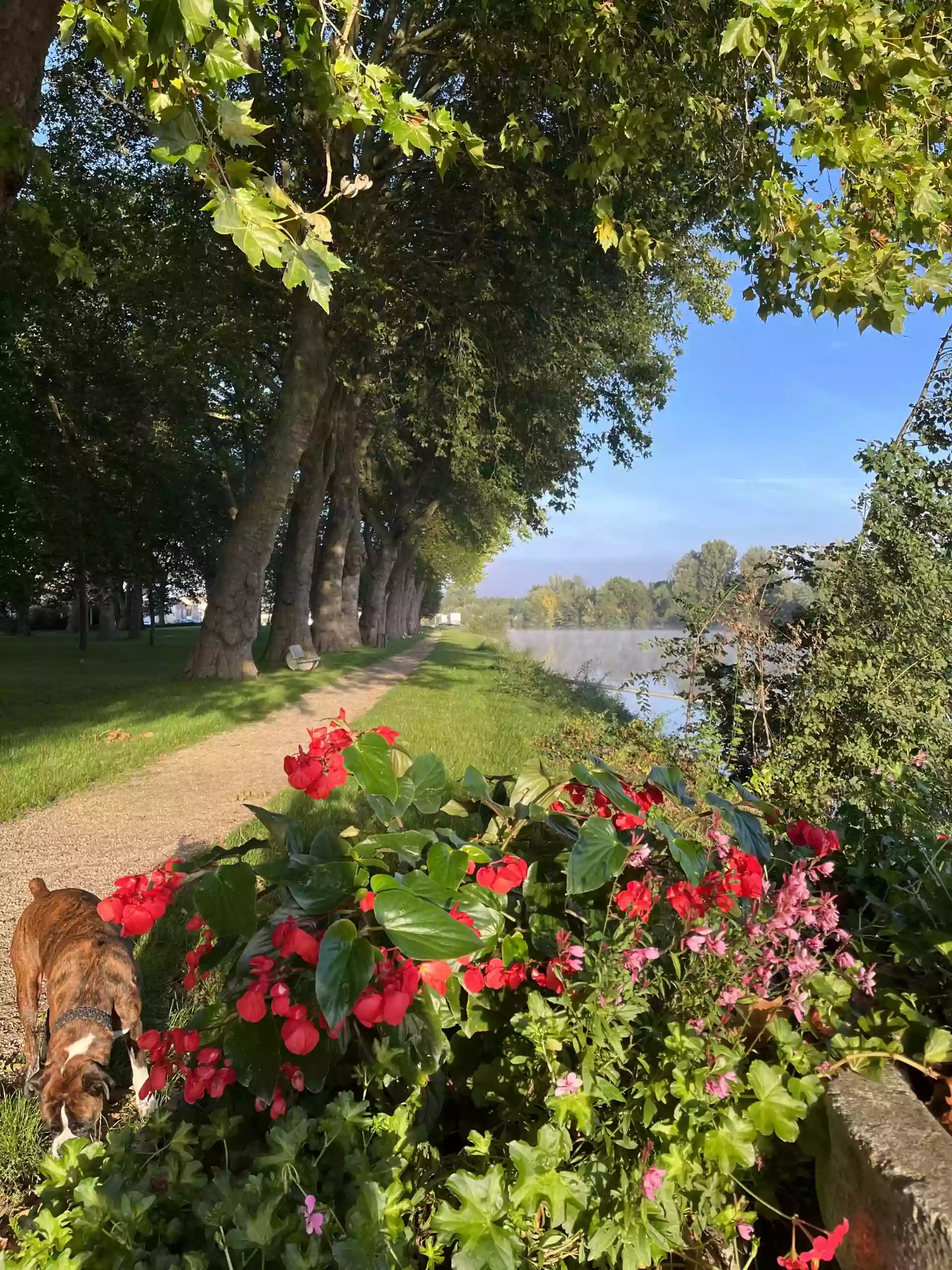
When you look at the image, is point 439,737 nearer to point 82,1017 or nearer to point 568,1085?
point 82,1017

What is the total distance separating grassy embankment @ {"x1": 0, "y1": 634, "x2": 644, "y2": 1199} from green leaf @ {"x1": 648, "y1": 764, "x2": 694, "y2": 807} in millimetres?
771

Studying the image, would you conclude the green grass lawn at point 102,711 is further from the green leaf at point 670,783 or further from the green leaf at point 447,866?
the green leaf at point 670,783

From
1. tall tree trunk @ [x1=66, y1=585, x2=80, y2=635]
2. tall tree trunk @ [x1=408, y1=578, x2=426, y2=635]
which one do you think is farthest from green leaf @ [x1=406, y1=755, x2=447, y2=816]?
tall tree trunk @ [x1=408, y1=578, x2=426, y2=635]

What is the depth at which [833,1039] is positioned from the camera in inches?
56.1

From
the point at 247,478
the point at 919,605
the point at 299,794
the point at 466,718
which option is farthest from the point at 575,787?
the point at 247,478

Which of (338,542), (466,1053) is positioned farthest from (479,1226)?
(338,542)

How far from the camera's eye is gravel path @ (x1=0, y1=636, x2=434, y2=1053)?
4328 millimetres

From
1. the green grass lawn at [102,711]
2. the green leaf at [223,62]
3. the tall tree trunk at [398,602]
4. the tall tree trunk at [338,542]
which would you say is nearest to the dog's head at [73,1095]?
the green leaf at [223,62]

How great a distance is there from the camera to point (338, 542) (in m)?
21.9

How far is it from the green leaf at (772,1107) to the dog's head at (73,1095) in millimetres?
1830

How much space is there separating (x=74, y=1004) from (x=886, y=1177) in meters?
2.27

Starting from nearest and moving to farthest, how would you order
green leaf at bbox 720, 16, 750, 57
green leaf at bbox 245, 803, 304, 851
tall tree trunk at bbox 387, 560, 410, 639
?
1. green leaf at bbox 245, 803, 304, 851
2. green leaf at bbox 720, 16, 750, 57
3. tall tree trunk at bbox 387, 560, 410, 639

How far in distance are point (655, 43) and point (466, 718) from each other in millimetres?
7884

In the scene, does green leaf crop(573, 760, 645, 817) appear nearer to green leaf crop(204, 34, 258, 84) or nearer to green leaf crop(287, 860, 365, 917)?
green leaf crop(287, 860, 365, 917)
